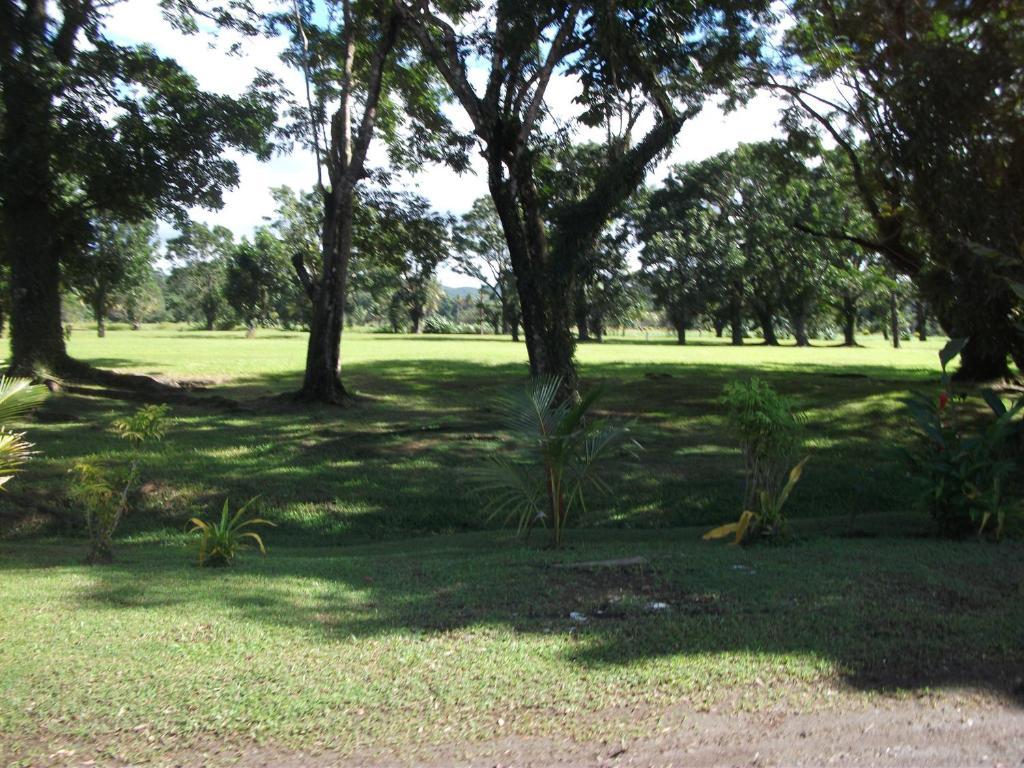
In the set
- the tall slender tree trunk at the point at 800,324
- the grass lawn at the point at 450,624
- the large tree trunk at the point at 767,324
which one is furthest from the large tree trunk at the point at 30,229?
the tall slender tree trunk at the point at 800,324

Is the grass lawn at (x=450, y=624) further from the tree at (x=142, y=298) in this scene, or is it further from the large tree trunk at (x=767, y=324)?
the large tree trunk at (x=767, y=324)

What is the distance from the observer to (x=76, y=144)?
60.3 ft

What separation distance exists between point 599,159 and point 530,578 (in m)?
12.5

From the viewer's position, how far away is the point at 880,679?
4.56 meters

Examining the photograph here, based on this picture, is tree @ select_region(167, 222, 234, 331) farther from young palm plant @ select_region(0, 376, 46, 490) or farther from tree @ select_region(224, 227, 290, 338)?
young palm plant @ select_region(0, 376, 46, 490)

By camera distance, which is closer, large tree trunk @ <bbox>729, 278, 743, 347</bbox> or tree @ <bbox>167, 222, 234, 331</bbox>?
large tree trunk @ <bbox>729, 278, 743, 347</bbox>

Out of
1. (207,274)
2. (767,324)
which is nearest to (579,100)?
(767,324)

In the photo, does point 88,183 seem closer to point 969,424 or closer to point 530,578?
point 530,578

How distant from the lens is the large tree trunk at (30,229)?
17531 mm

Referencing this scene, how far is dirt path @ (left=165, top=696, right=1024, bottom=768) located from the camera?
12.2ft

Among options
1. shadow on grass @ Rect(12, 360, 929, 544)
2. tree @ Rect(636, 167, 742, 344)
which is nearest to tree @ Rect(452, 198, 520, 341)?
tree @ Rect(636, 167, 742, 344)

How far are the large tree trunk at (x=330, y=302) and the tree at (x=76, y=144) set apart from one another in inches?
124

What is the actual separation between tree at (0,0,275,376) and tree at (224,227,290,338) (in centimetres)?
5258

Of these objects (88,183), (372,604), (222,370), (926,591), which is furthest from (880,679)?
(222,370)
